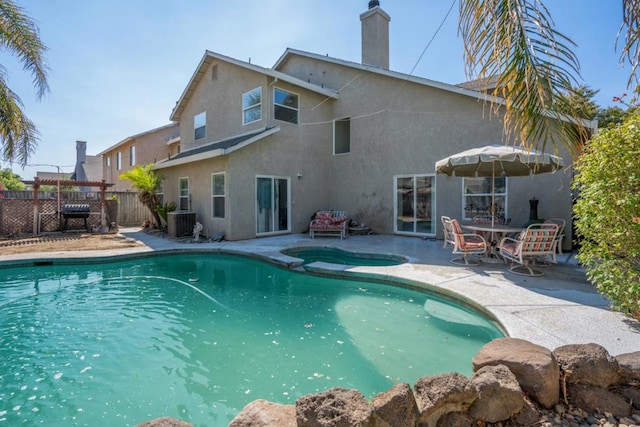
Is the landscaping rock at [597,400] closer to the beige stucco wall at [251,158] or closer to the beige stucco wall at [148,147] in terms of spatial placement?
the beige stucco wall at [251,158]

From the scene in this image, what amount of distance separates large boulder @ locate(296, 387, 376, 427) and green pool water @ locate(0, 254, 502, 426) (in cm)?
136

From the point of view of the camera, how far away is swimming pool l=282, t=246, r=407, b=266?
8.87 m

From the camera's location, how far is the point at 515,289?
216 inches

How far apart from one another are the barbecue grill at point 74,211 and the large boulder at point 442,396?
54.7 feet

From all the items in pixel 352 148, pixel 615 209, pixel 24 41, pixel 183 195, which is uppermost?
pixel 24 41

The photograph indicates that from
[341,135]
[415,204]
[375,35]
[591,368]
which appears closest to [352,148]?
[341,135]

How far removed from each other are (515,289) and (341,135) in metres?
10.7

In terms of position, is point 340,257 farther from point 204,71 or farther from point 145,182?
point 204,71

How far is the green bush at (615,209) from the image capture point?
11.9ft

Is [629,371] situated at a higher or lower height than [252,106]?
lower

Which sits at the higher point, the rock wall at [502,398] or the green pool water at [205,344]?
the rock wall at [502,398]

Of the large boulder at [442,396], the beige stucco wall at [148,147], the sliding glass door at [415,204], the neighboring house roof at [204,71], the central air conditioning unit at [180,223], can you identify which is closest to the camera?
the large boulder at [442,396]

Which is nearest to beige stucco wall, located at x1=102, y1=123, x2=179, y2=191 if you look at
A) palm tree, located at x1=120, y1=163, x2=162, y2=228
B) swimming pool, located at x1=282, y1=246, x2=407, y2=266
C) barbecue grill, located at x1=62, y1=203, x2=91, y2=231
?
barbecue grill, located at x1=62, y1=203, x2=91, y2=231

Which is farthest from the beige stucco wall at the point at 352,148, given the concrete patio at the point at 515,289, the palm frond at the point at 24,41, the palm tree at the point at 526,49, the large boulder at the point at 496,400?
the large boulder at the point at 496,400
